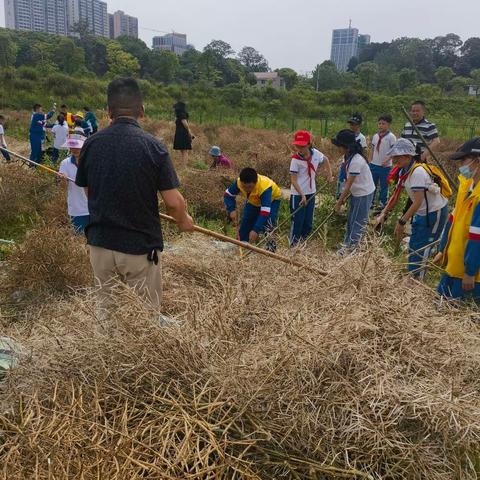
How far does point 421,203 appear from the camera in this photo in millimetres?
3953

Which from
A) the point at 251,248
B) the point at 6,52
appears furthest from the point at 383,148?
the point at 6,52

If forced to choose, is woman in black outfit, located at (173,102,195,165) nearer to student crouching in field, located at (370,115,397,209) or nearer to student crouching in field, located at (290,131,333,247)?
student crouching in field, located at (370,115,397,209)

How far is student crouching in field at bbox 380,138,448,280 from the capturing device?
153 inches

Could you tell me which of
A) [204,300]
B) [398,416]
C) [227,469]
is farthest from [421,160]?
[227,469]

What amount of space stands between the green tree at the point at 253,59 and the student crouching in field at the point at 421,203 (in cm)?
7821

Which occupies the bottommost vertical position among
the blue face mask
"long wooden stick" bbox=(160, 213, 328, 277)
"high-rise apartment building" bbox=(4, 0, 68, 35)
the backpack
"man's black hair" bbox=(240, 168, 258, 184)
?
"long wooden stick" bbox=(160, 213, 328, 277)

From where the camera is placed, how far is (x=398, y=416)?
1.78 metres

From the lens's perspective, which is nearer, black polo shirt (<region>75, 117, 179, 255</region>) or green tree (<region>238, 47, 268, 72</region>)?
black polo shirt (<region>75, 117, 179, 255</region>)

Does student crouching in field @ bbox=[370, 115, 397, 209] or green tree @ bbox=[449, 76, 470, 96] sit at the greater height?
green tree @ bbox=[449, 76, 470, 96]

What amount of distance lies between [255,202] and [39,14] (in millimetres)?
105428

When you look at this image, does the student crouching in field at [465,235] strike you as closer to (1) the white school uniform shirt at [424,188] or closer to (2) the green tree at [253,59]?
(1) the white school uniform shirt at [424,188]

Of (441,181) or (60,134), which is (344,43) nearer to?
(60,134)

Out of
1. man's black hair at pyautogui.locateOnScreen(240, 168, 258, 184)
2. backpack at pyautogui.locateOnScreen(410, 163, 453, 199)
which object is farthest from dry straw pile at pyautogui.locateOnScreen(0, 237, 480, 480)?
man's black hair at pyautogui.locateOnScreen(240, 168, 258, 184)

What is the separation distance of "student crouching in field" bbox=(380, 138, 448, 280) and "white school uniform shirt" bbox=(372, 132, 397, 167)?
2.52m
